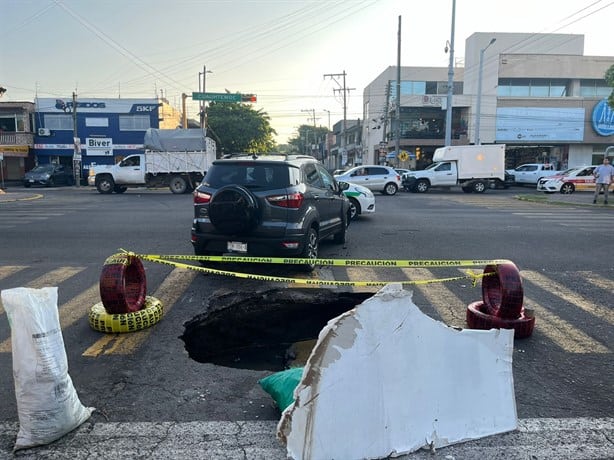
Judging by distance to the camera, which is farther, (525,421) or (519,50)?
(519,50)

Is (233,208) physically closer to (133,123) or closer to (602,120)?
(133,123)

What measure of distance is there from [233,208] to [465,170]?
25.2 metres

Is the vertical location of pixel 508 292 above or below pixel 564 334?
above

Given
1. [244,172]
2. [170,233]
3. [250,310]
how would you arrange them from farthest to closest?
[170,233], [244,172], [250,310]

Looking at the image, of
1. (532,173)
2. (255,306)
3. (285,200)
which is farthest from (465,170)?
(255,306)

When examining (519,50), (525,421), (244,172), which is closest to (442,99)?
(519,50)

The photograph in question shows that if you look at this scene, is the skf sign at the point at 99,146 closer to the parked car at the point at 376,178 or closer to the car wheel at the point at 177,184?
the car wheel at the point at 177,184

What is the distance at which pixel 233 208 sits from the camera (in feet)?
22.7

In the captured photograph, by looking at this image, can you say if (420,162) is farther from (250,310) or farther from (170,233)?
(250,310)

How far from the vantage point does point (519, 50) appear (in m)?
50.0

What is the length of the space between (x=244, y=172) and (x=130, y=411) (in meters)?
4.38

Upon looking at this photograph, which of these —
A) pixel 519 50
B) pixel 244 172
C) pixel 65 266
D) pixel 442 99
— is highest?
pixel 519 50

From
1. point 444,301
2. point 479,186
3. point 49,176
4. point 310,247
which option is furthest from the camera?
point 49,176

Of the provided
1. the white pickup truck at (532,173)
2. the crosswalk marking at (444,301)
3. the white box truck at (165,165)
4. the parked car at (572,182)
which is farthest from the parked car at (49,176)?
the crosswalk marking at (444,301)
